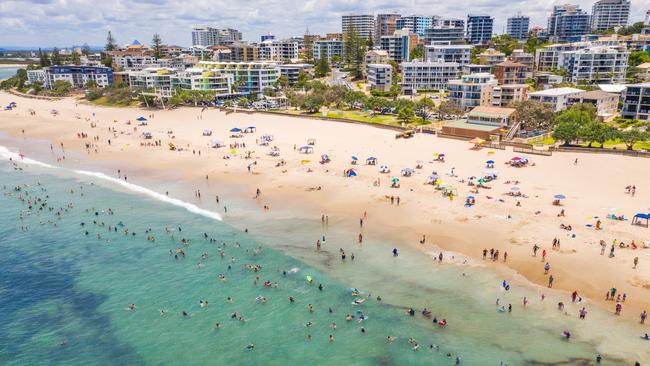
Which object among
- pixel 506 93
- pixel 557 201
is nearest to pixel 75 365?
pixel 557 201

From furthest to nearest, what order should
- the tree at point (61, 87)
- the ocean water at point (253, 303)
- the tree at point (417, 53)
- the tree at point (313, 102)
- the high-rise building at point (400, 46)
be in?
the high-rise building at point (400, 46) → the tree at point (417, 53) → the tree at point (61, 87) → the tree at point (313, 102) → the ocean water at point (253, 303)

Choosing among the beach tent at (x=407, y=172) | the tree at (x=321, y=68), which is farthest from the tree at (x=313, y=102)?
the tree at (x=321, y=68)

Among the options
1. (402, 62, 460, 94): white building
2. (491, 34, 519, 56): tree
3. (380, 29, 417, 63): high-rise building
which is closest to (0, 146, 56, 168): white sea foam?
(402, 62, 460, 94): white building

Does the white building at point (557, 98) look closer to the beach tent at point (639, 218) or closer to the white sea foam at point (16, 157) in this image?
the beach tent at point (639, 218)

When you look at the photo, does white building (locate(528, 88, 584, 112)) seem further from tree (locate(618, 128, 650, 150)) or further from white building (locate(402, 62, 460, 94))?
white building (locate(402, 62, 460, 94))

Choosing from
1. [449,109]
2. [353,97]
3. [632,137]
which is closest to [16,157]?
[353,97]
